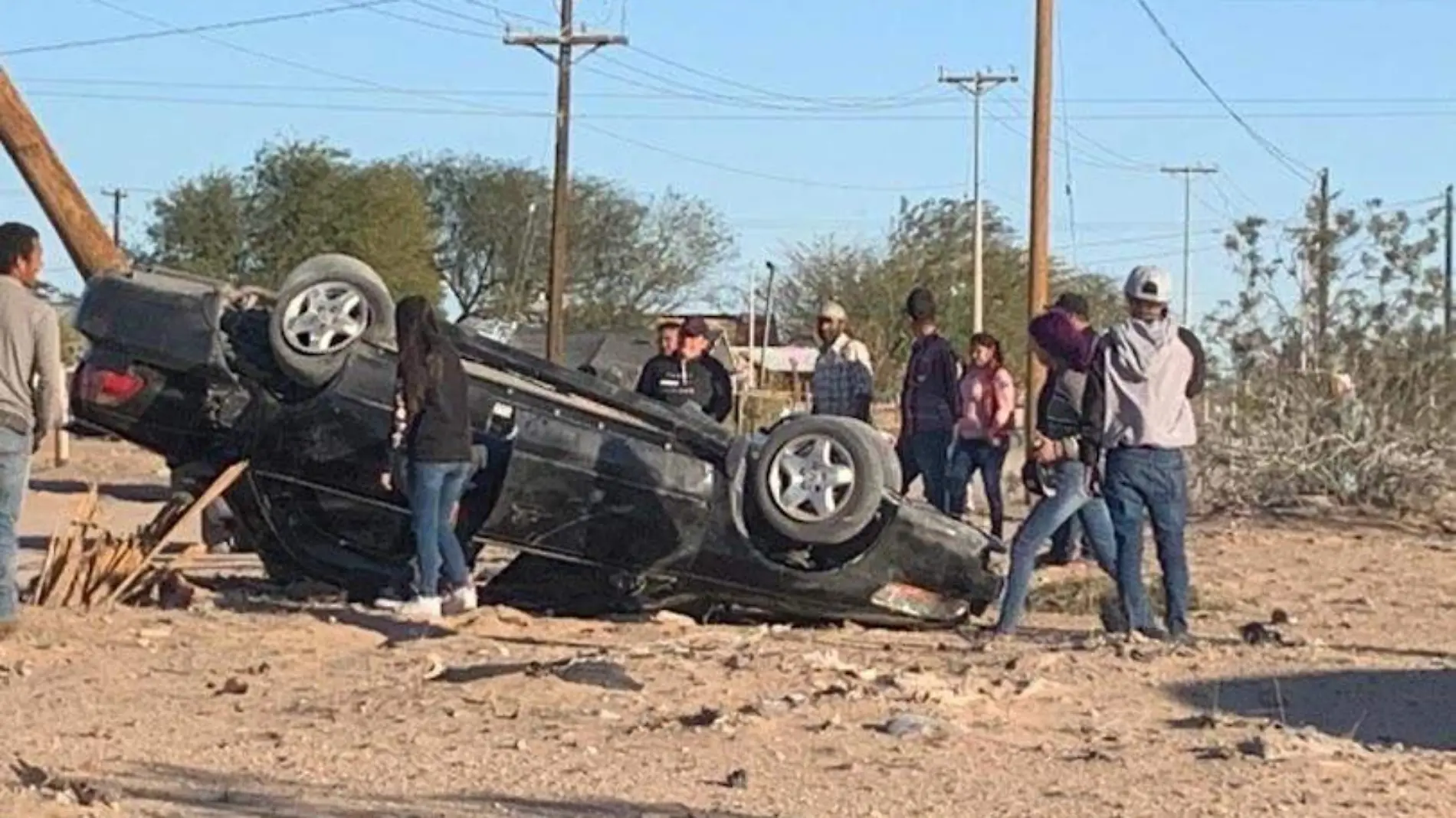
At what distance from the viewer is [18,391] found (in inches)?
426

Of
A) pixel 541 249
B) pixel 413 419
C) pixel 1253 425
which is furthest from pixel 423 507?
pixel 541 249

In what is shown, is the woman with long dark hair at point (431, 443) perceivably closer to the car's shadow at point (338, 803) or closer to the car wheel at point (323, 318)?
the car wheel at point (323, 318)

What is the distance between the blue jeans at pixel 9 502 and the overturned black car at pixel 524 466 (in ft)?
4.19

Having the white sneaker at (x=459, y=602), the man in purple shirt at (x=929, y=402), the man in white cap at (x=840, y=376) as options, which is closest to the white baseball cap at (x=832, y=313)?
the man in white cap at (x=840, y=376)

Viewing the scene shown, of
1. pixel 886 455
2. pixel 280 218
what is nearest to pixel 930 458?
pixel 886 455

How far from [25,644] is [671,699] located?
3.00m

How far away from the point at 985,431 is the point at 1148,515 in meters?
→ 5.53

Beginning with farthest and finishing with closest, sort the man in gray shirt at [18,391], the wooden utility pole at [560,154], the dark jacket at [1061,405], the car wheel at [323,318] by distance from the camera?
the wooden utility pole at [560,154] → the car wheel at [323,318] → the dark jacket at [1061,405] → the man in gray shirt at [18,391]

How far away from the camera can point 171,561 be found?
12.8 m

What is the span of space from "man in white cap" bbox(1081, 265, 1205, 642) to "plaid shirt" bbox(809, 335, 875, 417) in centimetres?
435

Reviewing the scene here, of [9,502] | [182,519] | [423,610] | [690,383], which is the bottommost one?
[423,610]

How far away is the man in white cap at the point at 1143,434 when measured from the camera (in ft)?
36.9

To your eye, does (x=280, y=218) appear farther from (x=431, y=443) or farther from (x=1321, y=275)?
(x=431, y=443)

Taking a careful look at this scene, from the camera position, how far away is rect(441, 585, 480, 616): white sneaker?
1182cm
